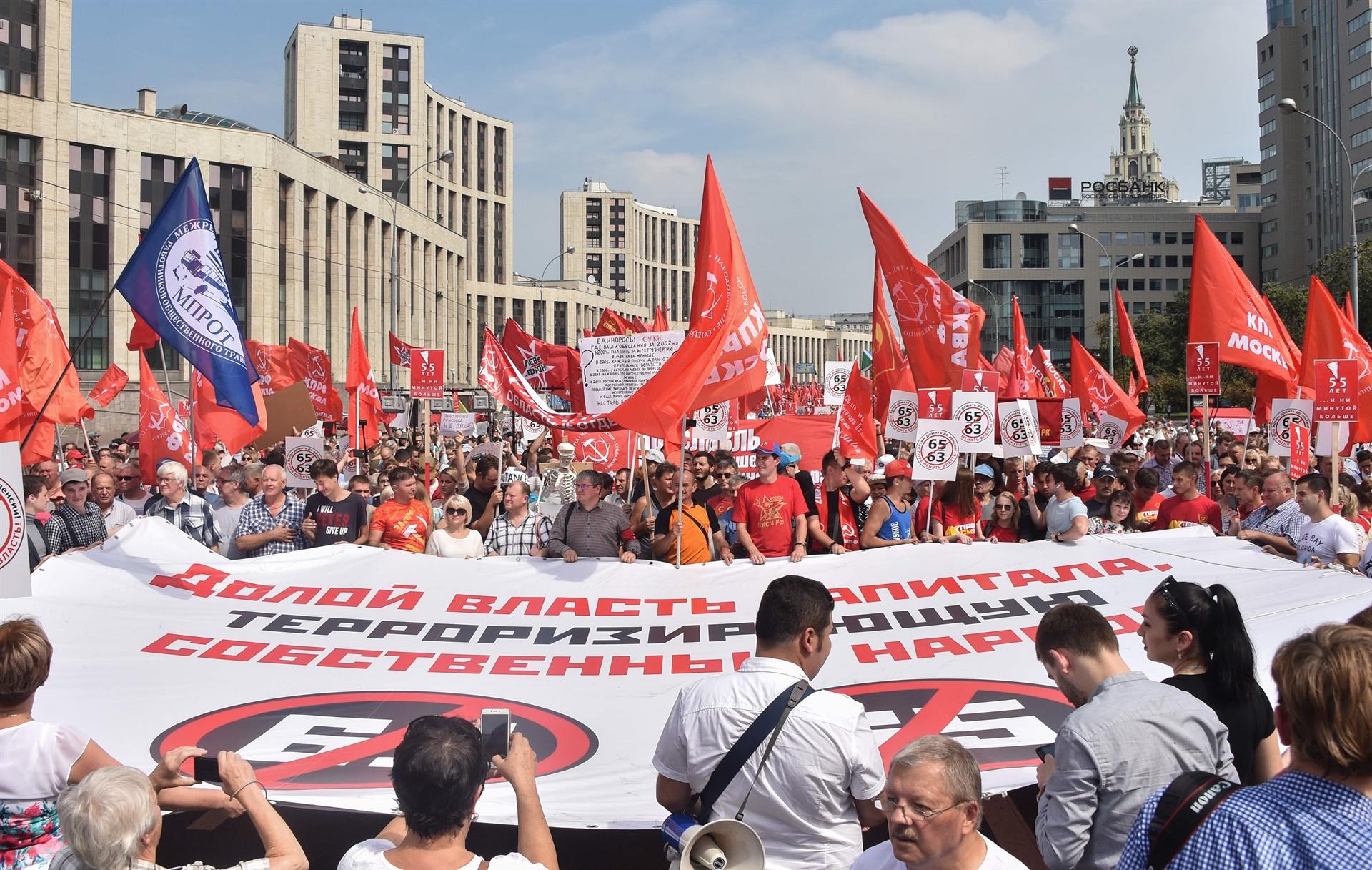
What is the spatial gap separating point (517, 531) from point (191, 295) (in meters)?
2.92

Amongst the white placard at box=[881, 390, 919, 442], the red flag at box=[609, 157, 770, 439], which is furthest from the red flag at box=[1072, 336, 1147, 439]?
the red flag at box=[609, 157, 770, 439]

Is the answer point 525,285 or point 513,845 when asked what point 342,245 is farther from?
point 513,845

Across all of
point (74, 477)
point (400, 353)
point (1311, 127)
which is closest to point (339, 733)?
point (74, 477)

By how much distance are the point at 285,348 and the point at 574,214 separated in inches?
5354

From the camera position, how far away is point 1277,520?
25.1 feet

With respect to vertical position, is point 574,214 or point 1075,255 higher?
point 574,214

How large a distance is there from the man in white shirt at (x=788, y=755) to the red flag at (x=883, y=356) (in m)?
11.2

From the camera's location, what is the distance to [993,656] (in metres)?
6.30

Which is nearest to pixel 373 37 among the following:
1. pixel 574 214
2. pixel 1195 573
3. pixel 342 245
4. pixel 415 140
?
pixel 415 140

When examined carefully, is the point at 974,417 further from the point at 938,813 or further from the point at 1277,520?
the point at 938,813

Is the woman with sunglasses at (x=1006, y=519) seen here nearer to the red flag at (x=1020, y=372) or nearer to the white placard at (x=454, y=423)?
the white placard at (x=454, y=423)

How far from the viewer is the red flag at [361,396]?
20125 millimetres

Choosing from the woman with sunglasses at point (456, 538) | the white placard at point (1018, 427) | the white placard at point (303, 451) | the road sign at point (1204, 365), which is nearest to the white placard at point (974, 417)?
the white placard at point (1018, 427)

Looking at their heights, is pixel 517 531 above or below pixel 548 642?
above
